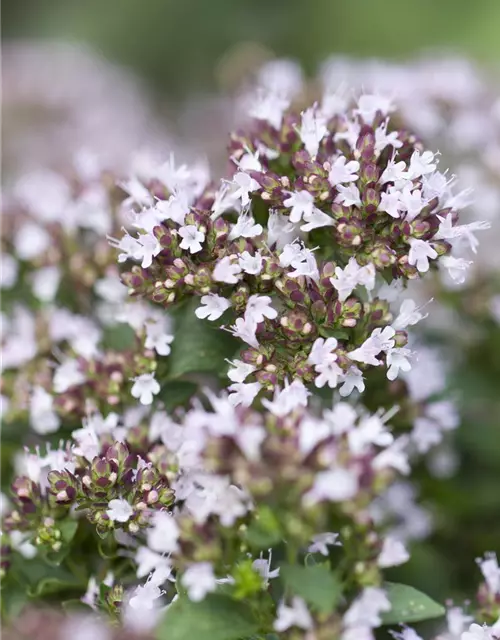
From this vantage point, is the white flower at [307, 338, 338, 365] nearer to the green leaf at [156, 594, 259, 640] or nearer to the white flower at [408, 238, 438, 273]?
the white flower at [408, 238, 438, 273]

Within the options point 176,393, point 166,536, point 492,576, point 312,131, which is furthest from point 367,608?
point 312,131

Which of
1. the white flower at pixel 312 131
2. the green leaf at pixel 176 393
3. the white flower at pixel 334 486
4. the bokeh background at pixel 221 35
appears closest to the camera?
the white flower at pixel 334 486

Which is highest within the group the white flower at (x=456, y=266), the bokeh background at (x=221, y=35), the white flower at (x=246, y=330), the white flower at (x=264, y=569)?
the bokeh background at (x=221, y=35)

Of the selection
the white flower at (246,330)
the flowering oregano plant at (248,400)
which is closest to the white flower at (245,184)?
the flowering oregano plant at (248,400)

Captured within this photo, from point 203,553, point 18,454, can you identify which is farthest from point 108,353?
point 203,553

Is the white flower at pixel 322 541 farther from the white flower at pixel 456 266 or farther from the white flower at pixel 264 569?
the white flower at pixel 456 266

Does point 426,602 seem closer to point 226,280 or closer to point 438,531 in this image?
point 226,280
